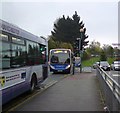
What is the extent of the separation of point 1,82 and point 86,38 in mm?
107328

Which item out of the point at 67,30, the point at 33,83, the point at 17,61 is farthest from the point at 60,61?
the point at 67,30

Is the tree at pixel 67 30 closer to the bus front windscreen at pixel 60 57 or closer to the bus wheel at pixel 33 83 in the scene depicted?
the bus front windscreen at pixel 60 57

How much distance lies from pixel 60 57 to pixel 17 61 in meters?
24.1

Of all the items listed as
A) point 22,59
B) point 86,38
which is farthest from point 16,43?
point 86,38

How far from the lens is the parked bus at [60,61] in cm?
A: 3525

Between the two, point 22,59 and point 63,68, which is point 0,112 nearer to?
point 22,59

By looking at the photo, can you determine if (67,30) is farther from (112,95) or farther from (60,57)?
(112,95)

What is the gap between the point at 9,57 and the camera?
1043 cm

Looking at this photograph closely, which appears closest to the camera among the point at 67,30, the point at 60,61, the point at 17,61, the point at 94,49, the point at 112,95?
the point at 112,95

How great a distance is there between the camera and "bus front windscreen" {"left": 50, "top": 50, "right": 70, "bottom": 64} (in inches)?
1398

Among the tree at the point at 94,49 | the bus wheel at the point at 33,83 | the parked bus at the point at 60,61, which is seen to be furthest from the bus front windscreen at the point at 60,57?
the tree at the point at 94,49

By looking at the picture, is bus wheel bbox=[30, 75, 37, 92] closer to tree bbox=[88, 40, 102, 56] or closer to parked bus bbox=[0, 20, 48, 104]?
parked bus bbox=[0, 20, 48, 104]

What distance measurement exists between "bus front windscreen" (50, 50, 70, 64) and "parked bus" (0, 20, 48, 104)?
19.2 meters

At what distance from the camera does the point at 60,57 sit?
117ft
